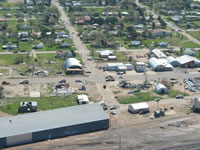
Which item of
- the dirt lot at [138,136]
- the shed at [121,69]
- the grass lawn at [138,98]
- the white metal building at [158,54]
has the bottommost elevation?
the dirt lot at [138,136]

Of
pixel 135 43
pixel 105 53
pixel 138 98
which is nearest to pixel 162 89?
pixel 138 98

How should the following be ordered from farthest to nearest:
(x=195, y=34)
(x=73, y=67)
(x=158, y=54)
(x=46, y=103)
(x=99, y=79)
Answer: (x=195, y=34)
(x=158, y=54)
(x=73, y=67)
(x=99, y=79)
(x=46, y=103)

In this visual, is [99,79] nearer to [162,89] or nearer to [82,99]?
[82,99]

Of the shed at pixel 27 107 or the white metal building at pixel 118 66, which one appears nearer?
the shed at pixel 27 107

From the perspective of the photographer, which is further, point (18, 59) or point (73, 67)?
point (18, 59)

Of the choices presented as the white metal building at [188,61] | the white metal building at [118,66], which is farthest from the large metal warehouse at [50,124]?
the white metal building at [188,61]

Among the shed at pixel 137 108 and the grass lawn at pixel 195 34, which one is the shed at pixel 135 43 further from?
the shed at pixel 137 108
